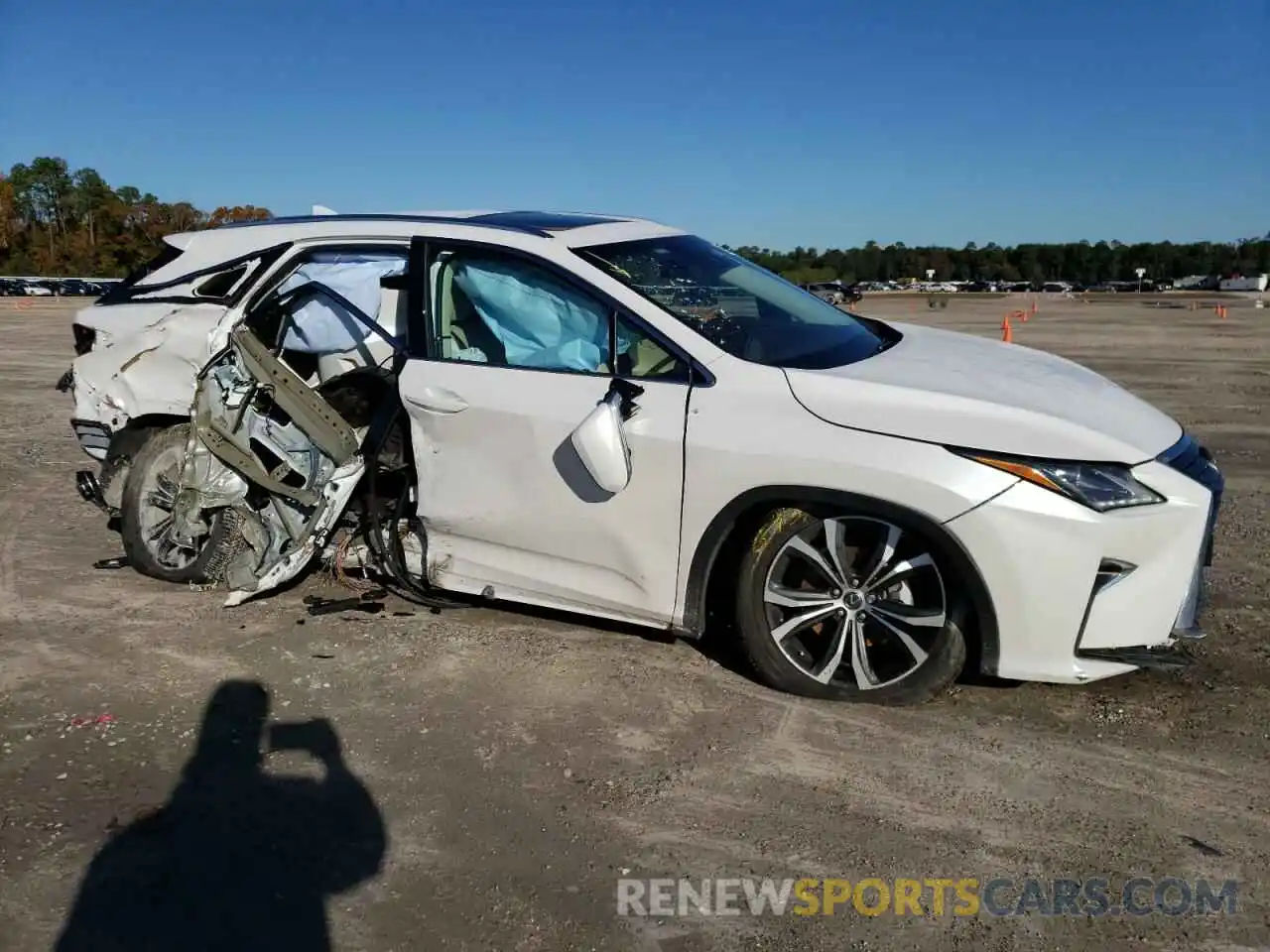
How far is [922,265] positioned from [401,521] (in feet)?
506

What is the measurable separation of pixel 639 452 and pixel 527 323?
90 cm

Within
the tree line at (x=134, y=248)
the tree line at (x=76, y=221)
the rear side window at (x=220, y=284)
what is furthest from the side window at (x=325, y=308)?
the tree line at (x=76, y=221)

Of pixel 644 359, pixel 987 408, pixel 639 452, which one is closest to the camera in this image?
pixel 987 408

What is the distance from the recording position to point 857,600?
3.76 meters

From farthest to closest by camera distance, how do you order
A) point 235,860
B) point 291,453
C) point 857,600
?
point 291,453, point 857,600, point 235,860

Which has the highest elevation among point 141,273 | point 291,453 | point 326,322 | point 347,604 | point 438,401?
point 141,273

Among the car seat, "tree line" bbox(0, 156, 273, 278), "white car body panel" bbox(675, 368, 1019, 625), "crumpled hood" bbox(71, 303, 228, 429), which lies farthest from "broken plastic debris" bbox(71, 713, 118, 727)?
"tree line" bbox(0, 156, 273, 278)

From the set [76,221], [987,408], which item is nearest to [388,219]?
[987,408]

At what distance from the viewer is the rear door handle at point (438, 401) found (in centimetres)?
432

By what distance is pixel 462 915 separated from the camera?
2713 mm

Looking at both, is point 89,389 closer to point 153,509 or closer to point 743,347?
point 153,509

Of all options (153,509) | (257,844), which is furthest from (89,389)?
(257,844)

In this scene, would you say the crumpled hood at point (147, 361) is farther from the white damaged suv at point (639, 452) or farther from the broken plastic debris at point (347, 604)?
the broken plastic debris at point (347, 604)

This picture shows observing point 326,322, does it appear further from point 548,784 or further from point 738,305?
point 548,784
